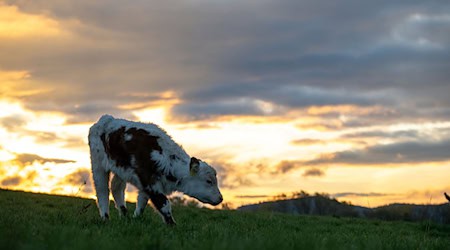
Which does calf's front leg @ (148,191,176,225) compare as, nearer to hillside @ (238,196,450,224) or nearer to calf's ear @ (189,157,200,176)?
calf's ear @ (189,157,200,176)

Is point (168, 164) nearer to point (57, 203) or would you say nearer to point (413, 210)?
point (57, 203)

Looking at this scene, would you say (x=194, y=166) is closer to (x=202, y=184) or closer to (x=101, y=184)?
(x=202, y=184)

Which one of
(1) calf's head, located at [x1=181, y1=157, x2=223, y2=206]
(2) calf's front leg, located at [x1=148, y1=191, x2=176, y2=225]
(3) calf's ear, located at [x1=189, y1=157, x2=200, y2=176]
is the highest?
(3) calf's ear, located at [x1=189, y1=157, x2=200, y2=176]

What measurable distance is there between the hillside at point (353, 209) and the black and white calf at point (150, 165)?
795 inches

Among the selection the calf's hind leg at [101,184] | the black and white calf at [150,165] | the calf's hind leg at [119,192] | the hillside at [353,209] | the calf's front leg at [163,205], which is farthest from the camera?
the hillside at [353,209]

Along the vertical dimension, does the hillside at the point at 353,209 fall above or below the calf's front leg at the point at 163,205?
above

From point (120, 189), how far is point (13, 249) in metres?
8.50

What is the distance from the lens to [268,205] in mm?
36031

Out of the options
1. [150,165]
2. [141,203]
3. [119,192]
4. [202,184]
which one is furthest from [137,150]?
[119,192]

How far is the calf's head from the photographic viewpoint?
12.9 meters

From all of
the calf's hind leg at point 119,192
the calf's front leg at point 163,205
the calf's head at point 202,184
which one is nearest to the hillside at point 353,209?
the calf's hind leg at point 119,192

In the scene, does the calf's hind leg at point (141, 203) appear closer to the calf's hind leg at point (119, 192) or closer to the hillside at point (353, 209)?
the calf's hind leg at point (119, 192)

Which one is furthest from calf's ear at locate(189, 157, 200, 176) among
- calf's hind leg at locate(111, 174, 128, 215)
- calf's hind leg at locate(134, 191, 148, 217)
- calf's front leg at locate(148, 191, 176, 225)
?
calf's hind leg at locate(111, 174, 128, 215)

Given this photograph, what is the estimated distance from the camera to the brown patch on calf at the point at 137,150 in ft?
41.3
